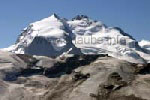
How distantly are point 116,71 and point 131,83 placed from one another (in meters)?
4.81

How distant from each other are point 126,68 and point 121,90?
9.69 metres

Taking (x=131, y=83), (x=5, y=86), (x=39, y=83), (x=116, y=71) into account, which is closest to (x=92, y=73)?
(x=116, y=71)

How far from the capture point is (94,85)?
61469 mm

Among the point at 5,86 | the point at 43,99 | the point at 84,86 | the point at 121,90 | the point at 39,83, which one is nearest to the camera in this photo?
the point at 121,90

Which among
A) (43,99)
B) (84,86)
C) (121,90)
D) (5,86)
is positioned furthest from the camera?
(5,86)

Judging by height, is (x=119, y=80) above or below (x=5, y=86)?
above

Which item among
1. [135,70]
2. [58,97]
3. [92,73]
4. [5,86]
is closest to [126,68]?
[135,70]

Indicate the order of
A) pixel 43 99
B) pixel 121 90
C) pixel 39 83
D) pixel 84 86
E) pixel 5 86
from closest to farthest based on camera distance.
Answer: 1. pixel 121 90
2. pixel 84 86
3. pixel 43 99
4. pixel 5 86
5. pixel 39 83

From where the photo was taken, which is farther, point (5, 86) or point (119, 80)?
point (5, 86)

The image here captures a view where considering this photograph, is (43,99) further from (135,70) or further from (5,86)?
(5,86)

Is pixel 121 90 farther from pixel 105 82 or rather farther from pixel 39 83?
pixel 39 83

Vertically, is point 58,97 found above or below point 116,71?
below

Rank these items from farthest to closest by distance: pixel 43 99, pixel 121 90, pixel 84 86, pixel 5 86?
pixel 5 86 < pixel 43 99 < pixel 84 86 < pixel 121 90

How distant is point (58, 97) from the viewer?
207 ft
